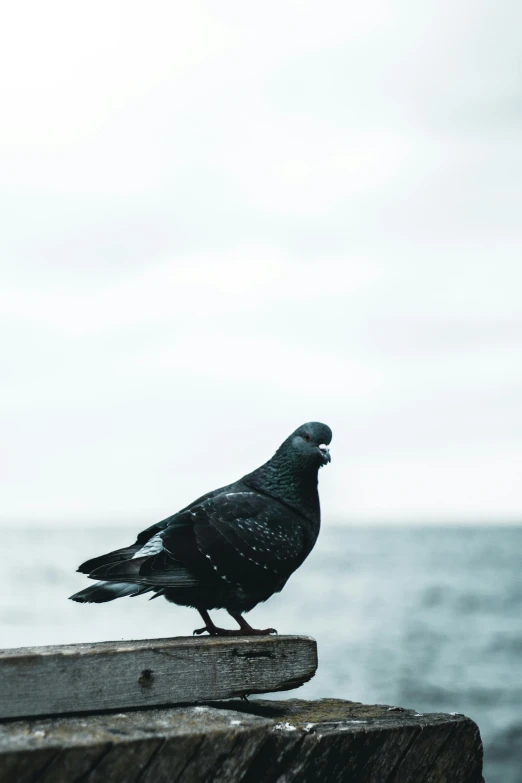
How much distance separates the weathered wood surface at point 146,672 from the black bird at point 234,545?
0.89m

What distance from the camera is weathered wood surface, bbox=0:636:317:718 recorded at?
259 centimetres

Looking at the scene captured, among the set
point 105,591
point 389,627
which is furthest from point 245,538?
point 389,627

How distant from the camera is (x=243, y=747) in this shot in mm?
2486

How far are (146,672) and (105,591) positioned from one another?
1375 millimetres

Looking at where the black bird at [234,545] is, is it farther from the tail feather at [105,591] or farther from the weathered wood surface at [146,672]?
the weathered wood surface at [146,672]

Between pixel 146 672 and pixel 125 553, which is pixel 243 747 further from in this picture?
pixel 125 553

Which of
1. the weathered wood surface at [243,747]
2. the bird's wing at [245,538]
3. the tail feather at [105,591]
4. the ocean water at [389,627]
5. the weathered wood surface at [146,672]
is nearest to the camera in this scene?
the weathered wood surface at [243,747]

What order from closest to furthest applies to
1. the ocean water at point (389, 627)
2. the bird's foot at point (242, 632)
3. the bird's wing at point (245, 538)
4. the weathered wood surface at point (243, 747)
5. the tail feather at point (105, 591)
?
the weathered wood surface at point (243, 747), the bird's foot at point (242, 632), the tail feather at point (105, 591), the bird's wing at point (245, 538), the ocean water at point (389, 627)

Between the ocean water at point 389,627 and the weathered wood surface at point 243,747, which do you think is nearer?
the weathered wood surface at point 243,747

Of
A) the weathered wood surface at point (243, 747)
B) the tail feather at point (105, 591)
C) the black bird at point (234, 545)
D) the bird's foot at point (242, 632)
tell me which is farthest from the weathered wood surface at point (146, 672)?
the tail feather at point (105, 591)

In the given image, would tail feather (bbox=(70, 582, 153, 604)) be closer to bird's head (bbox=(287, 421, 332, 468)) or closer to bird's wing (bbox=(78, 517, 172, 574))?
bird's wing (bbox=(78, 517, 172, 574))

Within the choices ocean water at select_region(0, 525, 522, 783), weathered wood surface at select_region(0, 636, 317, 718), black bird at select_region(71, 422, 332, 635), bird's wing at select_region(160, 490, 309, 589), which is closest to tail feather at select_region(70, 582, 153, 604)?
black bird at select_region(71, 422, 332, 635)

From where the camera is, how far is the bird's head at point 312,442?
16.6ft

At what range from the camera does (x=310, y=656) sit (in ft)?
10.5
